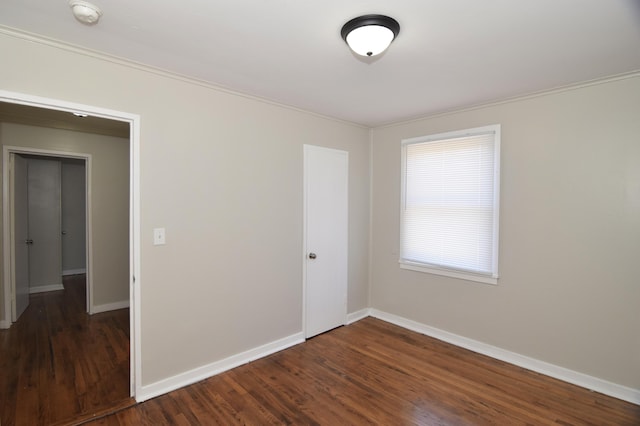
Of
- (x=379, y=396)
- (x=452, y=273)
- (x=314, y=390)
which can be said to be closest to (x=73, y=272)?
(x=314, y=390)

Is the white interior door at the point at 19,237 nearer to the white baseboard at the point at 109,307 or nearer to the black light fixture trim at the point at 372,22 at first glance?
the white baseboard at the point at 109,307

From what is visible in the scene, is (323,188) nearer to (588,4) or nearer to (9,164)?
(588,4)

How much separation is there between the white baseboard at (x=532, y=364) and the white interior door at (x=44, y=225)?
610cm

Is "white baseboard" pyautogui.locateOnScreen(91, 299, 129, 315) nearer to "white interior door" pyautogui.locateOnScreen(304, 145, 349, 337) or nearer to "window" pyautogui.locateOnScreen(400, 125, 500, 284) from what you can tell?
"white interior door" pyautogui.locateOnScreen(304, 145, 349, 337)

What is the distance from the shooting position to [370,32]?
1721 mm

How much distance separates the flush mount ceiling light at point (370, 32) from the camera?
1687mm

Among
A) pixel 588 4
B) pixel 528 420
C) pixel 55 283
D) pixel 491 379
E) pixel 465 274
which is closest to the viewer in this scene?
pixel 588 4

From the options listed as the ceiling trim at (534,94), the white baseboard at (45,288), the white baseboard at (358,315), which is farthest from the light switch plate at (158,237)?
the white baseboard at (45,288)

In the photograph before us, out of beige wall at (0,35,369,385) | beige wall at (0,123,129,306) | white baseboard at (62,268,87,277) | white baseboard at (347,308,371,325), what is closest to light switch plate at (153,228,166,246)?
beige wall at (0,35,369,385)

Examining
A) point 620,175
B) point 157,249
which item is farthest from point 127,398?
point 620,175

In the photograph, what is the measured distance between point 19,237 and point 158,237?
3172mm

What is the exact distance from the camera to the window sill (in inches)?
126

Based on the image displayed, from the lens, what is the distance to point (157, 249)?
2.48 m

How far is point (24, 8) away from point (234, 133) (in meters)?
1.52
